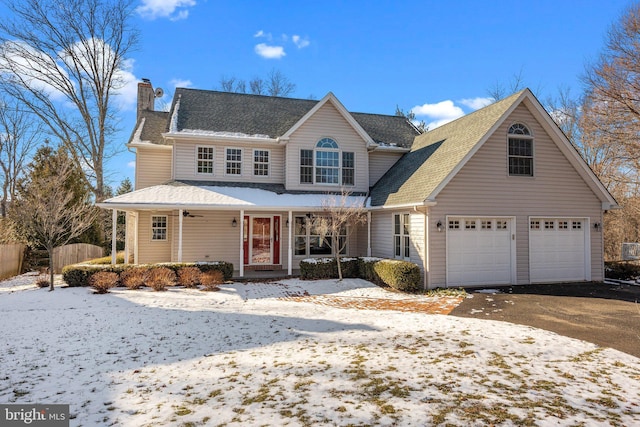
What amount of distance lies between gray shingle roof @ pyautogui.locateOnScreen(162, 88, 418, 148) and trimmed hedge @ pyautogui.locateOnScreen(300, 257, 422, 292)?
6505mm

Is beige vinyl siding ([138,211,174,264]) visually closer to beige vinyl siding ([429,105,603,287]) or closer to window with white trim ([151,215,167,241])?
window with white trim ([151,215,167,241])

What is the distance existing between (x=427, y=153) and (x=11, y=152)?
3169cm

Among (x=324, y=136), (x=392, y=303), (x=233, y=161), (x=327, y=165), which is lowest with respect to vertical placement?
(x=392, y=303)

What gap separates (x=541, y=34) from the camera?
604 inches

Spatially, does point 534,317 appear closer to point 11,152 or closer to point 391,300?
point 391,300

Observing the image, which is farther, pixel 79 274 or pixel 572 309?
pixel 79 274

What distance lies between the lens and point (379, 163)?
1750 cm

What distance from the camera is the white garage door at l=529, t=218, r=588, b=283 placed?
12633 millimetres

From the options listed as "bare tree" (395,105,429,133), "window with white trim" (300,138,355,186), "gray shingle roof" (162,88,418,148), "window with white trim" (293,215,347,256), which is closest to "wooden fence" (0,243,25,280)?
"gray shingle roof" (162,88,418,148)

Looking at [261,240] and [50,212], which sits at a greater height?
[50,212]

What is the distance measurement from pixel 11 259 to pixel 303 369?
1758 centimetres

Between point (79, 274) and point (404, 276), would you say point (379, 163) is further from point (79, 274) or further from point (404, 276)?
point (79, 274)

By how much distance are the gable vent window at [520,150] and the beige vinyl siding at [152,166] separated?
14188 mm

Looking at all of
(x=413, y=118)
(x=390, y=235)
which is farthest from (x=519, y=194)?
(x=413, y=118)
